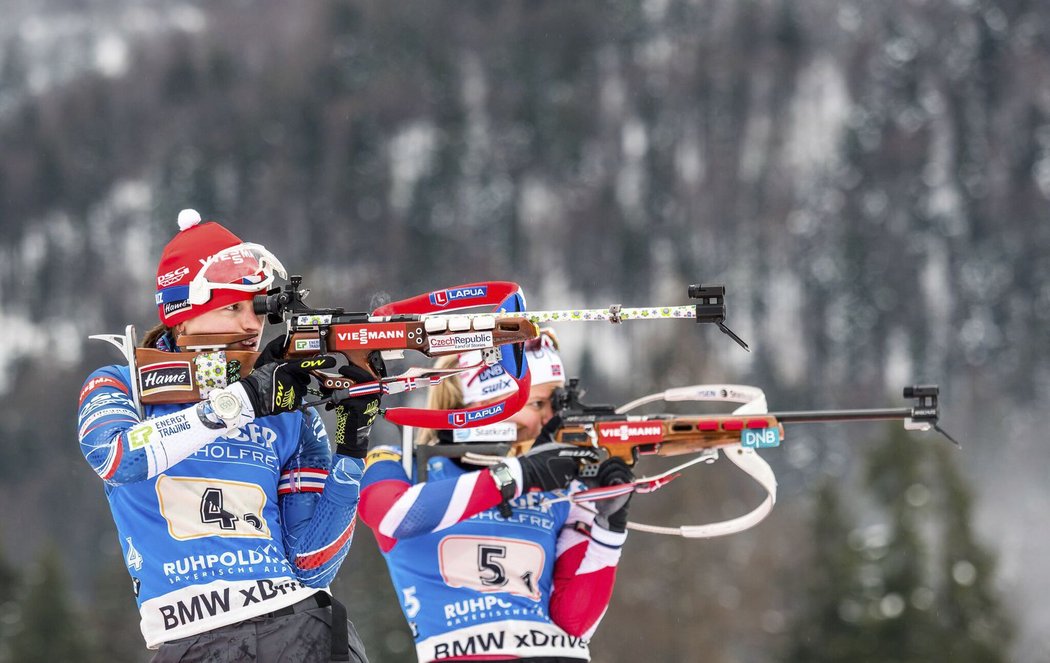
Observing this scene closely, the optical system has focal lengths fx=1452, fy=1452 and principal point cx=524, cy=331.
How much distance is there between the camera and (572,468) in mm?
5973

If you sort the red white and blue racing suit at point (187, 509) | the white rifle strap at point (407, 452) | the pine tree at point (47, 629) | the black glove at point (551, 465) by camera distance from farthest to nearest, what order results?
the pine tree at point (47, 629)
the white rifle strap at point (407, 452)
the black glove at point (551, 465)
the red white and blue racing suit at point (187, 509)

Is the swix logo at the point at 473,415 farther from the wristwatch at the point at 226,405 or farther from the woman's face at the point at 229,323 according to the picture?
the wristwatch at the point at 226,405

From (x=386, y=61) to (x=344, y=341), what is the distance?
238 ft

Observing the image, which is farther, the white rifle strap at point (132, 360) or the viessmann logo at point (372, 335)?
the viessmann logo at point (372, 335)

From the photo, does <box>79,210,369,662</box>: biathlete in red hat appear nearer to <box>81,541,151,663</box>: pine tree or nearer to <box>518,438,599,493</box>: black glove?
<box>518,438,599,493</box>: black glove

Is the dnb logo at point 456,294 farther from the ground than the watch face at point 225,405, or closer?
farther from the ground

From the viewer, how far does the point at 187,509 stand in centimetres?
471

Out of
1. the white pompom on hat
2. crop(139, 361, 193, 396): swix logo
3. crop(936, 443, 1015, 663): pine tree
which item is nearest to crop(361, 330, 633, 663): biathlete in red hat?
the white pompom on hat

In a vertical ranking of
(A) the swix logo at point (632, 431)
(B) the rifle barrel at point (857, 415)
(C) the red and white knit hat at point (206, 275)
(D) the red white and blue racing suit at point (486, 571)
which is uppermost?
(C) the red and white knit hat at point (206, 275)

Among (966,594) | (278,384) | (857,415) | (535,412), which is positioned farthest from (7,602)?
(278,384)

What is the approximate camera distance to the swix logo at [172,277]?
499 centimetres

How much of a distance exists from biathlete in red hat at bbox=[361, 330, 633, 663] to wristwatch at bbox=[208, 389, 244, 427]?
1.38 m

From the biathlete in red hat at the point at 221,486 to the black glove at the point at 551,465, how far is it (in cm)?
97

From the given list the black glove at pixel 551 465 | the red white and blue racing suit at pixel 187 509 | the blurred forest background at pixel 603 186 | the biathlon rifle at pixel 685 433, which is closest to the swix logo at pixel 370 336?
the red white and blue racing suit at pixel 187 509
